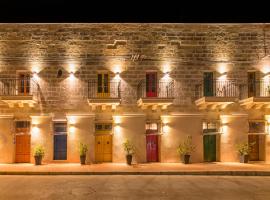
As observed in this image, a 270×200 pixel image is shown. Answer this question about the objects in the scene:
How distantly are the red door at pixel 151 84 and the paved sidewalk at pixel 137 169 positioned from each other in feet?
13.4

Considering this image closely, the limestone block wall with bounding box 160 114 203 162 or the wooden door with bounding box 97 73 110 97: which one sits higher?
the wooden door with bounding box 97 73 110 97

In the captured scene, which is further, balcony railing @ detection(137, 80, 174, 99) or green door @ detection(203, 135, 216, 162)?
green door @ detection(203, 135, 216, 162)

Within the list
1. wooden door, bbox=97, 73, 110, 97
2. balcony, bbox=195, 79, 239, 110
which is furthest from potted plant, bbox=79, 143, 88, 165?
balcony, bbox=195, 79, 239, 110

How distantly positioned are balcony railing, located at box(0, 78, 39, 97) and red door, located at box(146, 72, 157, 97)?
6.21 meters

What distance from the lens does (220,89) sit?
21359mm

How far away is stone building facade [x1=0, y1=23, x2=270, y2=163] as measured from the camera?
20797mm

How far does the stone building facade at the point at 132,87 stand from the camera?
68.2 feet

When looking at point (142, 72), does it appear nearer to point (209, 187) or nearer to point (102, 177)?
point (102, 177)

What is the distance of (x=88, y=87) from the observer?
20.9 meters

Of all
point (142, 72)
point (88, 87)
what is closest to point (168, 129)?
point (142, 72)

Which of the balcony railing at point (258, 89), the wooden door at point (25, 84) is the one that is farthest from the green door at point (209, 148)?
the wooden door at point (25, 84)

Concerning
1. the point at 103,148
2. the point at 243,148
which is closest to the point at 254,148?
the point at 243,148

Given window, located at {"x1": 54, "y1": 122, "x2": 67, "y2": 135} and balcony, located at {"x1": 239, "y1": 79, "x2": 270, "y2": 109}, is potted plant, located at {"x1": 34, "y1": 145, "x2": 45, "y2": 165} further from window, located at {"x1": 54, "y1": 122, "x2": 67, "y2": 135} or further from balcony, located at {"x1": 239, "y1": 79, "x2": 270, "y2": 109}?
balcony, located at {"x1": 239, "y1": 79, "x2": 270, "y2": 109}

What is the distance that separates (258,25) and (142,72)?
7.27 meters
